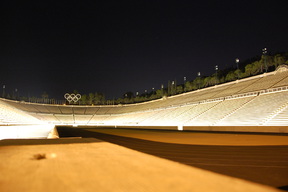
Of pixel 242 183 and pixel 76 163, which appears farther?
pixel 76 163

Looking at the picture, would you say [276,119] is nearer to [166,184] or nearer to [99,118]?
[166,184]

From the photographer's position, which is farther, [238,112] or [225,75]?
[225,75]

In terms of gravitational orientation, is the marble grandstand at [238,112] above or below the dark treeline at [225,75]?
below

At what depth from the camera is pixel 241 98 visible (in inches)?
1308

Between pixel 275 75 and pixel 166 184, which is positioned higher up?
pixel 275 75

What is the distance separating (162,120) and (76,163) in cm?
3943

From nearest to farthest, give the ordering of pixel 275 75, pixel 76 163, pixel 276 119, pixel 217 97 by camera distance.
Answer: pixel 76 163, pixel 276 119, pixel 275 75, pixel 217 97

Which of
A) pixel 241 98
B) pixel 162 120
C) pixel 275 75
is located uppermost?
pixel 275 75

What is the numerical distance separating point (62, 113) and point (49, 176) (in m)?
71.6

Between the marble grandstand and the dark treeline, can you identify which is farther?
the dark treeline

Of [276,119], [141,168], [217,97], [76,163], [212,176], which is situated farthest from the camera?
[217,97]

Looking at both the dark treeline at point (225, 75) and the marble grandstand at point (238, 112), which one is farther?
the dark treeline at point (225, 75)

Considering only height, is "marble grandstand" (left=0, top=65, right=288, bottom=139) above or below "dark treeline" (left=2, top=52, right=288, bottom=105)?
below

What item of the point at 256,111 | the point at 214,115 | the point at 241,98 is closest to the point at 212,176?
the point at 256,111
